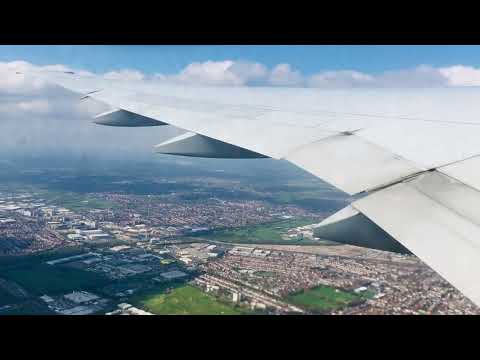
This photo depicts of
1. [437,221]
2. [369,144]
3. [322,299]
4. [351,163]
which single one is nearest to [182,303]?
[322,299]

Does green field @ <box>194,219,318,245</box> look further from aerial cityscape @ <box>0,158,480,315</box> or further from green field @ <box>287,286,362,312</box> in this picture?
green field @ <box>287,286,362,312</box>

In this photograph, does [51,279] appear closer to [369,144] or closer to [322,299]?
[322,299]

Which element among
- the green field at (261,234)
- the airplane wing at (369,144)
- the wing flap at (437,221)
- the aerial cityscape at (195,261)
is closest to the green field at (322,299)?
the aerial cityscape at (195,261)

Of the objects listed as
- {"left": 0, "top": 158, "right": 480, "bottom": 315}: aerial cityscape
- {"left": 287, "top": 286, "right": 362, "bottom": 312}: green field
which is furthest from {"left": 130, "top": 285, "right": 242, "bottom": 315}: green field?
{"left": 287, "top": 286, "right": 362, "bottom": 312}: green field

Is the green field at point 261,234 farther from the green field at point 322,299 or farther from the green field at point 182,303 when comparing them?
the green field at point 182,303

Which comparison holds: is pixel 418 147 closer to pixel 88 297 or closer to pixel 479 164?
pixel 479 164

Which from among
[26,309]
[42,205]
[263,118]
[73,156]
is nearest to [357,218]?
[263,118]
